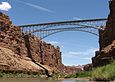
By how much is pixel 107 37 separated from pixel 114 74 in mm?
24205

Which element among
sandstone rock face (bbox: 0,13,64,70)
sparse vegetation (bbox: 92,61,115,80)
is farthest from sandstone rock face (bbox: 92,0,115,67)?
sandstone rock face (bbox: 0,13,64,70)

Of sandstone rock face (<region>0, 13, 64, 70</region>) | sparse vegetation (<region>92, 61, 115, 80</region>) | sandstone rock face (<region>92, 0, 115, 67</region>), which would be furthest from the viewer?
sandstone rock face (<region>0, 13, 64, 70</region>)

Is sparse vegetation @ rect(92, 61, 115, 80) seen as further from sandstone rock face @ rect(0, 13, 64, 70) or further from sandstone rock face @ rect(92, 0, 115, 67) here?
sandstone rock face @ rect(0, 13, 64, 70)

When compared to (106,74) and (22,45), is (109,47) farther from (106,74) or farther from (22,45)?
(22,45)

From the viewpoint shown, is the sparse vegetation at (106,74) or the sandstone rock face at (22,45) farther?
the sandstone rock face at (22,45)

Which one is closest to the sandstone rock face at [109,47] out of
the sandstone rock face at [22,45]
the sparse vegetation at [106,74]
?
the sparse vegetation at [106,74]

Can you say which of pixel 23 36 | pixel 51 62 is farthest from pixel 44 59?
pixel 23 36

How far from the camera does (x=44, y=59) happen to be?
128 meters

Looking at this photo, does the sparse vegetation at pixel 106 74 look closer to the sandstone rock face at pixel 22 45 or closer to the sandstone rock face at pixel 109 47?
the sandstone rock face at pixel 109 47

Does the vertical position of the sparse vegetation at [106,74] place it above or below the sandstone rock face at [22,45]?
below

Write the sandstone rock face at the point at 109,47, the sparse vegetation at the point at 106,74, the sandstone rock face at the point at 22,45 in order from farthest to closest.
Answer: the sandstone rock face at the point at 22,45 → the sandstone rock face at the point at 109,47 → the sparse vegetation at the point at 106,74

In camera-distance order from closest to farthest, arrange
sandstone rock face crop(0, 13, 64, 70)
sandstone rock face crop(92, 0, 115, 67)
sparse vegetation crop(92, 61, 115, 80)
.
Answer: sparse vegetation crop(92, 61, 115, 80) < sandstone rock face crop(92, 0, 115, 67) < sandstone rock face crop(0, 13, 64, 70)

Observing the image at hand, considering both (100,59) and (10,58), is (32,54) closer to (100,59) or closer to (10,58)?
(10,58)

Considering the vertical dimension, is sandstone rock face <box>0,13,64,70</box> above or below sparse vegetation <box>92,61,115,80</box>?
above
